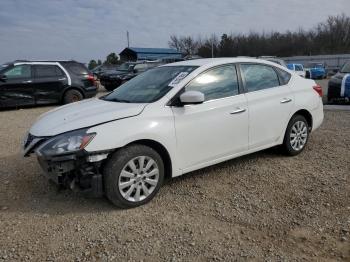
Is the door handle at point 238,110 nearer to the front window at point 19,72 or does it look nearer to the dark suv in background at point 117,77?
the front window at point 19,72

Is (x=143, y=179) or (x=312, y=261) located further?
(x=143, y=179)

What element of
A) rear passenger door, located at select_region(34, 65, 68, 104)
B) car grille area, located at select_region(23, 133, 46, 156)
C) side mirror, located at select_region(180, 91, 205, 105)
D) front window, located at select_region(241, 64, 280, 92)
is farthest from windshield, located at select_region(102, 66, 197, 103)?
rear passenger door, located at select_region(34, 65, 68, 104)

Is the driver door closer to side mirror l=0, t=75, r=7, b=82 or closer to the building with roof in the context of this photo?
side mirror l=0, t=75, r=7, b=82

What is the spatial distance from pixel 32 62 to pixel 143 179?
985 centimetres

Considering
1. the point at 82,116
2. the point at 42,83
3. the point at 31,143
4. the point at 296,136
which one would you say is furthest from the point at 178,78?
the point at 42,83

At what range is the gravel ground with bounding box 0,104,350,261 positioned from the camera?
10.0 ft

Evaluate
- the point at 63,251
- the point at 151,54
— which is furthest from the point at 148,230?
the point at 151,54

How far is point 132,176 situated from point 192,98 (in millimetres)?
1071

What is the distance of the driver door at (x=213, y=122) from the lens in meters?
4.07

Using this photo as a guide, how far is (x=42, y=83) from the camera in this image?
39.4ft

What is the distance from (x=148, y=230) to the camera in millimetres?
3402

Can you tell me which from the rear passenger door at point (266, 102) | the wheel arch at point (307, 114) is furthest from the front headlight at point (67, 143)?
the wheel arch at point (307, 114)

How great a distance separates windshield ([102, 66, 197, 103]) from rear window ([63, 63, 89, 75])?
27.6 ft

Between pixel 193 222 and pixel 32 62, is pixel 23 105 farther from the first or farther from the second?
pixel 193 222
